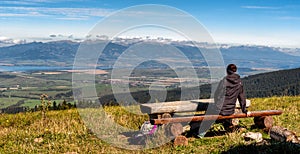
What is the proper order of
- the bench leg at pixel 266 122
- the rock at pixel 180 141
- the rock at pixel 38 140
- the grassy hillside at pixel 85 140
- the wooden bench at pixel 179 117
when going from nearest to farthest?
the grassy hillside at pixel 85 140 → the rock at pixel 180 141 → the wooden bench at pixel 179 117 → the rock at pixel 38 140 → the bench leg at pixel 266 122

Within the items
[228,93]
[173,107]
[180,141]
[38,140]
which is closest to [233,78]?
[228,93]

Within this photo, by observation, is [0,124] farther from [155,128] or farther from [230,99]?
[230,99]

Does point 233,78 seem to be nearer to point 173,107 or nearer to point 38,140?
point 173,107

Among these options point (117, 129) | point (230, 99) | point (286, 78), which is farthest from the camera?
point (286, 78)

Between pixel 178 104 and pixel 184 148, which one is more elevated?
pixel 178 104

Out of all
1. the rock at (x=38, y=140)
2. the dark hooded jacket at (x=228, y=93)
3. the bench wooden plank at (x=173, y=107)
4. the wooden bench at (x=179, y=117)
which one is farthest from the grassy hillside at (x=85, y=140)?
the bench wooden plank at (x=173, y=107)

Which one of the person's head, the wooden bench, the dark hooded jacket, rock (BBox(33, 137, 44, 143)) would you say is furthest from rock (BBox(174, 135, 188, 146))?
rock (BBox(33, 137, 44, 143))

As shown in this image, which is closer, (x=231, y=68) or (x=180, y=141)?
(x=180, y=141)

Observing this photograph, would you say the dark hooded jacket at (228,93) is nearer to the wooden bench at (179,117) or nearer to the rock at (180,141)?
the wooden bench at (179,117)

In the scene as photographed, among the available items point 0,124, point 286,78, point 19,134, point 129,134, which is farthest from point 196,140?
point 286,78

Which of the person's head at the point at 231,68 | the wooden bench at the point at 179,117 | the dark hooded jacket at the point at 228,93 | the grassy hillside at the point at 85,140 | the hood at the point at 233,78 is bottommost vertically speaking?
the grassy hillside at the point at 85,140

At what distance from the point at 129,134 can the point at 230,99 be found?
12.3 ft

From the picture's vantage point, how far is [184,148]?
33.6 ft

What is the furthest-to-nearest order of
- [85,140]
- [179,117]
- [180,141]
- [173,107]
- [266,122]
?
1. [266,122]
2. [173,107]
3. [85,140]
4. [179,117]
5. [180,141]
